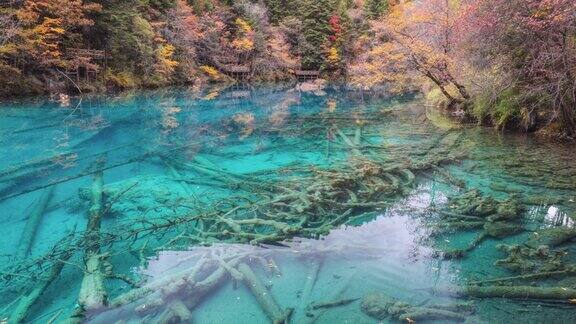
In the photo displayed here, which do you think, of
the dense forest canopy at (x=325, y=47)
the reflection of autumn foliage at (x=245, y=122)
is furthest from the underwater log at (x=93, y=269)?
the dense forest canopy at (x=325, y=47)

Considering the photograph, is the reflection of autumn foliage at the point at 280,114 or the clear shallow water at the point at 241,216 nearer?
the clear shallow water at the point at 241,216

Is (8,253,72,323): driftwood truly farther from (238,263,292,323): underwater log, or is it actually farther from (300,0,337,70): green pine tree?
(300,0,337,70): green pine tree

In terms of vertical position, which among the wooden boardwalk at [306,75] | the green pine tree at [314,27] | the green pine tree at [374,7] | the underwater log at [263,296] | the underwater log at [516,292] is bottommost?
the underwater log at [263,296]

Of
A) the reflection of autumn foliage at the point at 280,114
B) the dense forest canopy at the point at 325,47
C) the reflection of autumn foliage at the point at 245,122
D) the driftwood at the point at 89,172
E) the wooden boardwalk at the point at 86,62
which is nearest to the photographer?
the driftwood at the point at 89,172

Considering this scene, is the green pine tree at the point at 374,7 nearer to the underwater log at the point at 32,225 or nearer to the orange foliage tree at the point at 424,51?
the orange foliage tree at the point at 424,51

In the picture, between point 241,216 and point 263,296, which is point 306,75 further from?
point 263,296

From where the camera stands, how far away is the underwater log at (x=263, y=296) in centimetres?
369

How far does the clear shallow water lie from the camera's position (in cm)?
397

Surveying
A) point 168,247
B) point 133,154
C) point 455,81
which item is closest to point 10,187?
point 133,154

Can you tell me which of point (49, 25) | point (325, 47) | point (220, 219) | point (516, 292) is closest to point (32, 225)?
point (220, 219)

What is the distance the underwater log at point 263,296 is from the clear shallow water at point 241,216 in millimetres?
75

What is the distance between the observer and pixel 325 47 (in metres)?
45.0

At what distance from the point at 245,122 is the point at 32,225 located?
1140cm

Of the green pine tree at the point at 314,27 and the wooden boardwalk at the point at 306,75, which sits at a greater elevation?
the green pine tree at the point at 314,27
